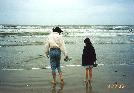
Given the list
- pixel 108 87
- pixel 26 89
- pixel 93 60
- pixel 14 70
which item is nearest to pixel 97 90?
pixel 108 87

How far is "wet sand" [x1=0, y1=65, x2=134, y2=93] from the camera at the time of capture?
32.1 feet

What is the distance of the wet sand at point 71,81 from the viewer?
9796 mm

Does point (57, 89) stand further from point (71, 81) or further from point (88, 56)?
point (88, 56)

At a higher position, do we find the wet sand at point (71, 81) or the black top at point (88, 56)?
the black top at point (88, 56)

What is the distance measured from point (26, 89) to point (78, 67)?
200 inches

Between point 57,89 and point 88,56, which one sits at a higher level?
point 88,56

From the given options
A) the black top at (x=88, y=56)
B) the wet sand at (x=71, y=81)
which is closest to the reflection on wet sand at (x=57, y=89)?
the wet sand at (x=71, y=81)

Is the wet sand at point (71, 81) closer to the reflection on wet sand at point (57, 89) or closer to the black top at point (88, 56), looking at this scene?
the reflection on wet sand at point (57, 89)

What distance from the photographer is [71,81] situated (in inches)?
440

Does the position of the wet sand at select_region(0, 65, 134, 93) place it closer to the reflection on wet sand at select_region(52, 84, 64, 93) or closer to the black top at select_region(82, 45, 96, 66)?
the reflection on wet sand at select_region(52, 84, 64, 93)

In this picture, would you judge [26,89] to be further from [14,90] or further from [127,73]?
[127,73]

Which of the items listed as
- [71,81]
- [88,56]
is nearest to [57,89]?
[71,81]

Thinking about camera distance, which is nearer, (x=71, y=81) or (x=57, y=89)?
(x=57, y=89)

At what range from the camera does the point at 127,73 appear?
506 inches
